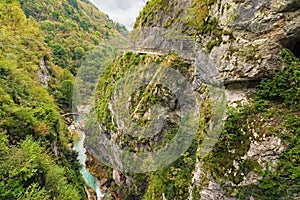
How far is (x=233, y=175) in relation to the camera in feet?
25.5

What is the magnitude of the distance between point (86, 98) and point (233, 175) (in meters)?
27.1

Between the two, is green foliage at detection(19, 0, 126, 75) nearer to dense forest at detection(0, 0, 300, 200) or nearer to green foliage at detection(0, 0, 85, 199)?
green foliage at detection(0, 0, 85, 199)

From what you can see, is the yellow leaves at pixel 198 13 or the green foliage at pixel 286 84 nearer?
the green foliage at pixel 286 84

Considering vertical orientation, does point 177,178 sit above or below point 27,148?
above

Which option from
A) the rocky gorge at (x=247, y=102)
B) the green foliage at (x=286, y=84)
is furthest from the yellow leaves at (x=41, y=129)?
the green foliage at (x=286, y=84)

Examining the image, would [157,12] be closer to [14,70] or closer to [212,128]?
[14,70]

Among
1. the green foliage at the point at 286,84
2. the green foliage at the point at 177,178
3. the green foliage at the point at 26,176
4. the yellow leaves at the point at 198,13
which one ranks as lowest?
the green foliage at the point at 26,176

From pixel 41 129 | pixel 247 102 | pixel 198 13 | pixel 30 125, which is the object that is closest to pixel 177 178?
pixel 247 102

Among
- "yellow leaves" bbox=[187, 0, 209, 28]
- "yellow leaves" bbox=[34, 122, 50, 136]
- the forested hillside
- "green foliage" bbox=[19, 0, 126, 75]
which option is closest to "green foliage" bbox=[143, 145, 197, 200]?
the forested hillside

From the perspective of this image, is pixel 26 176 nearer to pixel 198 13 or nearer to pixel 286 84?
pixel 286 84

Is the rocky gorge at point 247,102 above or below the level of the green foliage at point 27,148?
above

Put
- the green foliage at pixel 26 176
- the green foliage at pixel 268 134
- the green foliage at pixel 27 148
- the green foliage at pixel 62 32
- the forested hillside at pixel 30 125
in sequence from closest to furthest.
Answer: the green foliage at pixel 268 134 → the green foliage at pixel 26 176 → the green foliage at pixel 27 148 → the forested hillside at pixel 30 125 → the green foliage at pixel 62 32

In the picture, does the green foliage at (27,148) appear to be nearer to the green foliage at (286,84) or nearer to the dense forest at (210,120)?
the dense forest at (210,120)

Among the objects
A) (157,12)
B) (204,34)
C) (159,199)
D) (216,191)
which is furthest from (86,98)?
(216,191)
